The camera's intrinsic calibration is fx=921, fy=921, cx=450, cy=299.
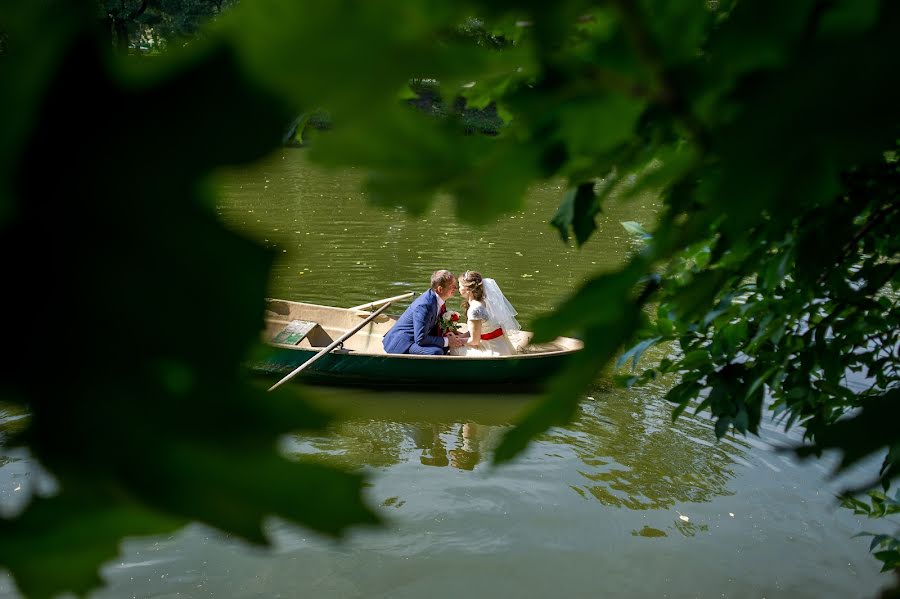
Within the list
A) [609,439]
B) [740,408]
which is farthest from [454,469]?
[740,408]

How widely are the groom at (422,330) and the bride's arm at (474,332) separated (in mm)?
300

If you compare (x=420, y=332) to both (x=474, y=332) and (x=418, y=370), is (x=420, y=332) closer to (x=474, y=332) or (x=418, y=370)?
(x=418, y=370)

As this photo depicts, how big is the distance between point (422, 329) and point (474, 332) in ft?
2.25

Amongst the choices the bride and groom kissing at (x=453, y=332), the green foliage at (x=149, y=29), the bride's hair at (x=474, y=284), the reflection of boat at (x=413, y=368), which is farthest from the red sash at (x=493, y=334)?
the green foliage at (x=149, y=29)

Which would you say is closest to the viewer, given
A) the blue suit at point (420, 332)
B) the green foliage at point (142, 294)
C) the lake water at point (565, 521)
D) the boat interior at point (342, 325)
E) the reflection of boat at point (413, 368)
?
the green foliage at point (142, 294)

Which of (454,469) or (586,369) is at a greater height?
(586,369)

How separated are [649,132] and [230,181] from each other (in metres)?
0.31

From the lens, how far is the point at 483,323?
10.9 m

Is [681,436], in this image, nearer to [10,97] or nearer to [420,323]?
[420,323]

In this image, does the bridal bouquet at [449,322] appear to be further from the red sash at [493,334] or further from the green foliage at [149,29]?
the green foliage at [149,29]

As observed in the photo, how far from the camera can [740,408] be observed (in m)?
2.27

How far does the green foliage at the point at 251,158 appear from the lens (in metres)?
0.25

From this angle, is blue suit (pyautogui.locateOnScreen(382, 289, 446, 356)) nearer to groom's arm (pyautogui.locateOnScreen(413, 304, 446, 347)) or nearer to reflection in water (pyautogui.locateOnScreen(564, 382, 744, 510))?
groom's arm (pyautogui.locateOnScreen(413, 304, 446, 347))

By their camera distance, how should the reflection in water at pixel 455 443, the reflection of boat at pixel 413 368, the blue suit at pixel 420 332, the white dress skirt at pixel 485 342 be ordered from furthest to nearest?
the white dress skirt at pixel 485 342, the blue suit at pixel 420 332, the reflection of boat at pixel 413 368, the reflection in water at pixel 455 443
